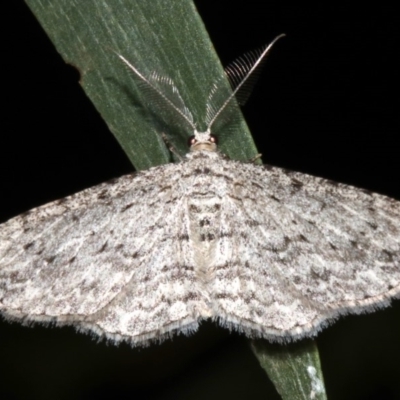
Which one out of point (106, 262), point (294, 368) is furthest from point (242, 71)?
point (294, 368)

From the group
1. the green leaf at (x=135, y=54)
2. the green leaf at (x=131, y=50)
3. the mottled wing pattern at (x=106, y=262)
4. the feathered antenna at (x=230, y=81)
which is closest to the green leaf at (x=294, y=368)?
the green leaf at (x=135, y=54)

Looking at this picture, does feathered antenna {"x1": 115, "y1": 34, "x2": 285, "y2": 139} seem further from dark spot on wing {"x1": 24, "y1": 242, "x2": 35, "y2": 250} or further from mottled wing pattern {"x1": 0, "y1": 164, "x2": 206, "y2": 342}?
dark spot on wing {"x1": 24, "y1": 242, "x2": 35, "y2": 250}

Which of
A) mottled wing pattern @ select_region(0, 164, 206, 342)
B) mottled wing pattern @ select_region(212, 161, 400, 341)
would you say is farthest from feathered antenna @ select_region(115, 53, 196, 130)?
mottled wing pattern @ select_region(212, 161, 400, 341)

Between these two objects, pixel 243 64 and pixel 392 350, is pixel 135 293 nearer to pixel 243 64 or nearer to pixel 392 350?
pixel 243 64

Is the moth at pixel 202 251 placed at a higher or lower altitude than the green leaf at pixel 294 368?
higher

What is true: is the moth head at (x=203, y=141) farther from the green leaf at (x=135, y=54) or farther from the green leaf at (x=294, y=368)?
the green leaf at (x=294, y=368)

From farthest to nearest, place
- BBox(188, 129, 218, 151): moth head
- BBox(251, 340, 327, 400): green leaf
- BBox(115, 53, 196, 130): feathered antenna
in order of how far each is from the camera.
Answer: BBox(188, 129, 218, 151): moth head
BBox(115, 53, 196, 130): feathered antenna
BBox(251, 340, 327, 400): green leaf
